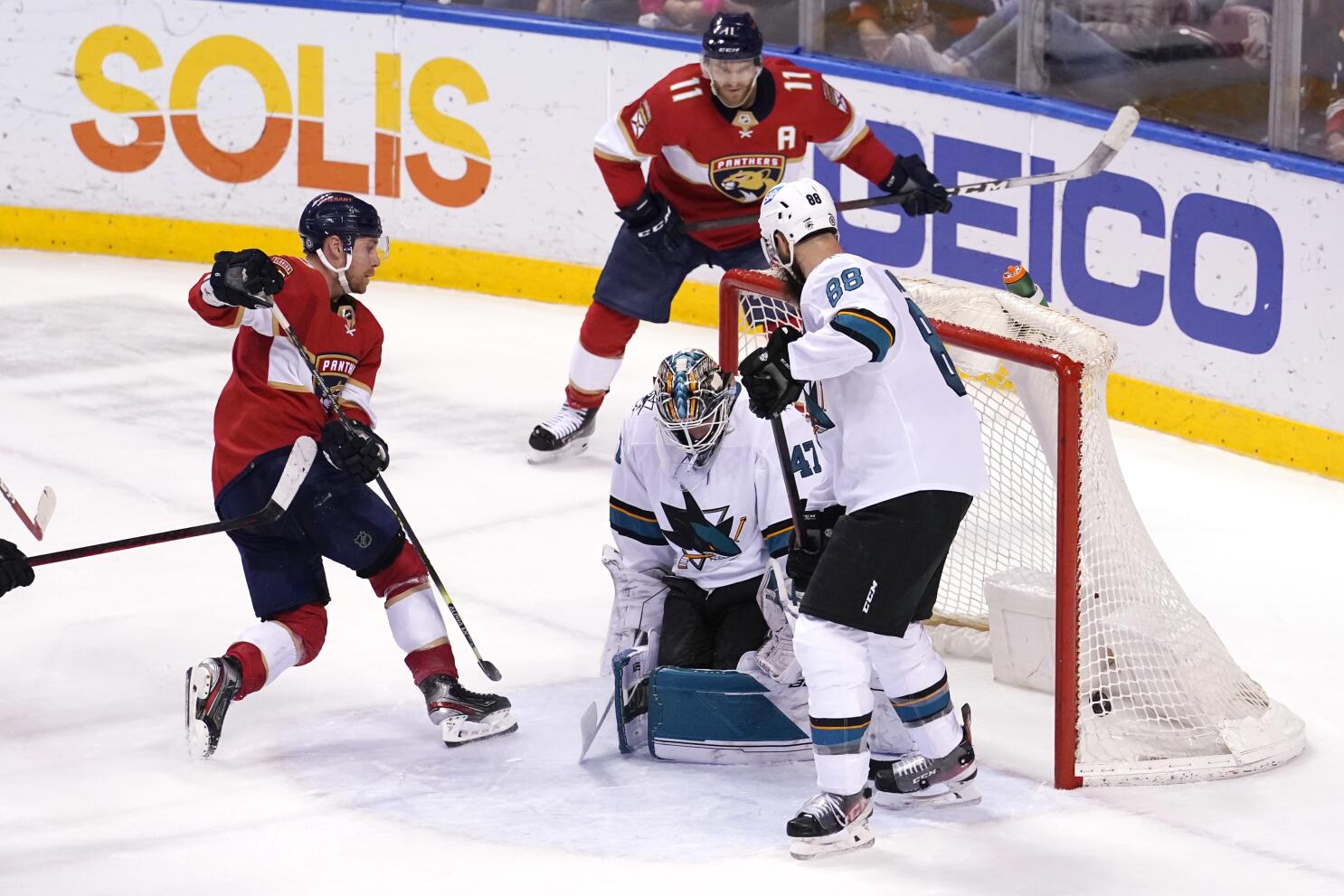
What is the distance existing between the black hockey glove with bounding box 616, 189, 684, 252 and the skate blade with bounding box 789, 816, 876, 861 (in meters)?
2.63

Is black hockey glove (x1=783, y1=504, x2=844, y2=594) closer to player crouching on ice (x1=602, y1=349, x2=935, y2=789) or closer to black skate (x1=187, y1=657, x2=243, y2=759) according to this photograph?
player crouching on ice (x1=602, y1=349, x2=935, y2=789)

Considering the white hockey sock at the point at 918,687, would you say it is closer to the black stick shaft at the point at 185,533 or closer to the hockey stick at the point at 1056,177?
the black stick shaft at the point at 185,533

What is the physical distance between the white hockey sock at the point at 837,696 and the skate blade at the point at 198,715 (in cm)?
118

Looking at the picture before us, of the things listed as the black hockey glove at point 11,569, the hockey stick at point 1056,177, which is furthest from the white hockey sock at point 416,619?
the hockey stick at point 1056,177

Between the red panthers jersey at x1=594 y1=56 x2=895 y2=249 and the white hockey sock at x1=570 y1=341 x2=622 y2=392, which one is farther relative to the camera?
the white hockey sock at x1=570 y1=341 x2=622 y2=392

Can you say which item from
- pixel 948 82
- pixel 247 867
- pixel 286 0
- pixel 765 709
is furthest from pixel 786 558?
pixel 286 0

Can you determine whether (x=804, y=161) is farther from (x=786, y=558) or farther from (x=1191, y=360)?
(x=786, y=558)

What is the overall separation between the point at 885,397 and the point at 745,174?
2.44 meters

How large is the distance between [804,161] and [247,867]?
4.16 m

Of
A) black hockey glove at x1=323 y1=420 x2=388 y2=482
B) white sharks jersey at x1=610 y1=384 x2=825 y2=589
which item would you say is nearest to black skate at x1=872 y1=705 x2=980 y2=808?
white sharks jersey at x1=610 y1=384 x2=825 y2=589

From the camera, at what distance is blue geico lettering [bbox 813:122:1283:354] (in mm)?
6164

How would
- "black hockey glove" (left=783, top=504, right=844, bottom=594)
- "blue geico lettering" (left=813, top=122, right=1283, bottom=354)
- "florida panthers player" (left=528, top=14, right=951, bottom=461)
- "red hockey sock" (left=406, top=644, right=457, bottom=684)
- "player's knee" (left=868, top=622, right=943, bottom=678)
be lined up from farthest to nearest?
"blue geico lettering" (left=813, top=122, right=1283, bottom=354) → "florida panthers player" (left=528, top=14, right=951, bottom=461) → "red hockey sock" (left=406, top=644, right=457, bottom=684) → "black hockey glove" (left=783, top=504, right=844, bottom=594) → "player's knee" (left=868, top=622, right=943, bottom=678)

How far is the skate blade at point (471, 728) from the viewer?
4340mm

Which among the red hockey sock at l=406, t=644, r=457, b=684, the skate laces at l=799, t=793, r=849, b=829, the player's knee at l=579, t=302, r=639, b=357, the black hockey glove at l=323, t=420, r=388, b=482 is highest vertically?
the black hockey glove at l=323, t=420, r=388, b=482
